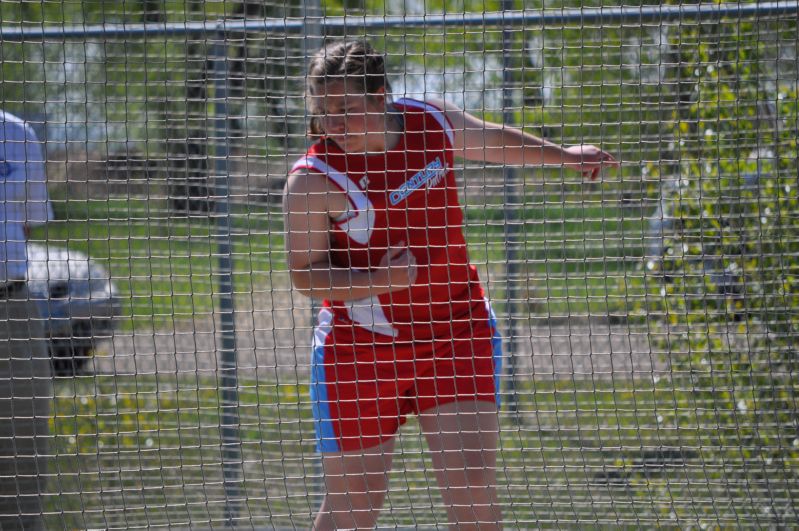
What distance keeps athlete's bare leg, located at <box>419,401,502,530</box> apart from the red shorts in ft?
0.14

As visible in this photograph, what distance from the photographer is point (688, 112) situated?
350 cm

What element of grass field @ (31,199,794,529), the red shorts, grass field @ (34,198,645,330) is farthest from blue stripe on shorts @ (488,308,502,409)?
grass field @ (34,198,645,330)

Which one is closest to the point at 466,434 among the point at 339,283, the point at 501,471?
the point at 339,283

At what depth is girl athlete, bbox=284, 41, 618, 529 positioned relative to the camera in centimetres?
245

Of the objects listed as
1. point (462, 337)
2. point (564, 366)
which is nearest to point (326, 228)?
point (462, 337)

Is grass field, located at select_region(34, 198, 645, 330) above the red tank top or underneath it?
underneath

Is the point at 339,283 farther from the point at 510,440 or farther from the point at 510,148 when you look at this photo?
the point at 510,440

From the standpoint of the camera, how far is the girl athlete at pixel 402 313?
96.3 inches

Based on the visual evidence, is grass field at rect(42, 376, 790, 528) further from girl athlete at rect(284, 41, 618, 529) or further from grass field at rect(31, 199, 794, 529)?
girl athlete at rect(284, 41, 618, 529)

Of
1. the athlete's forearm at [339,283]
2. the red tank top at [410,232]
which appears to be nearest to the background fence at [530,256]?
the red tank top at [410,232]

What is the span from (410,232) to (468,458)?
0.63 metres

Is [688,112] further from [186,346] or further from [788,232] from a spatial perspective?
[186,346]

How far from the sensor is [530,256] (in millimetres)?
3850

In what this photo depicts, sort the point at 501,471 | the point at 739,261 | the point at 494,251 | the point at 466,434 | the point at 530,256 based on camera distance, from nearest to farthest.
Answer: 1. the point at 466,434
2. the point at 739,261
3. the point at 501,471
4. the point at 530,256
5. the point at 494,251
